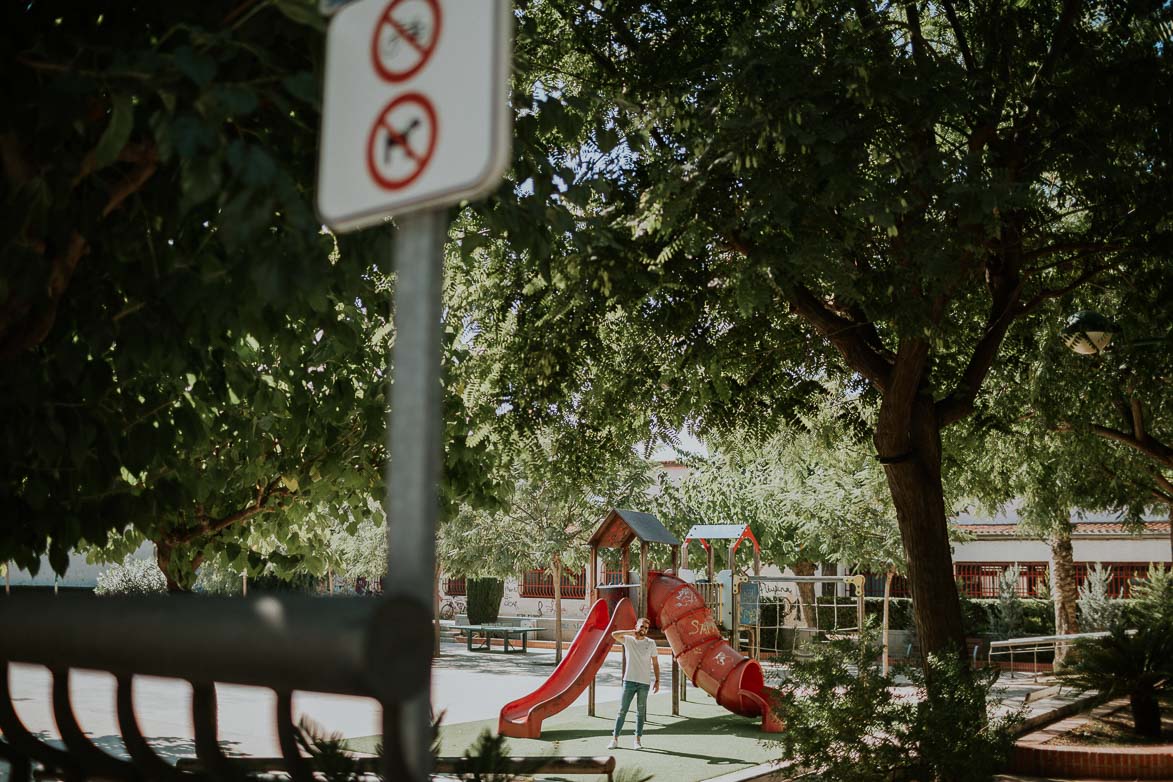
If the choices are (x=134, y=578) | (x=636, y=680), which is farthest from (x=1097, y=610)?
(x=134, y=578)

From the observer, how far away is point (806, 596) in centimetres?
3562

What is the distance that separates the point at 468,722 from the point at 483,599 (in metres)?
25.0

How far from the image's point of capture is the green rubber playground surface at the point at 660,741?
12992mm

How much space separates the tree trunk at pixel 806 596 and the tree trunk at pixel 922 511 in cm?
2300

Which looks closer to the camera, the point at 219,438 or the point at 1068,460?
the point at 219,438

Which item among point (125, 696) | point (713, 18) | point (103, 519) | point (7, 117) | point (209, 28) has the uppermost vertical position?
point (713, 18)

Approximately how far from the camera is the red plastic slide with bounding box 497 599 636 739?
604 inches

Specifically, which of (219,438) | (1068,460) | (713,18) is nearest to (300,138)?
(219,438)

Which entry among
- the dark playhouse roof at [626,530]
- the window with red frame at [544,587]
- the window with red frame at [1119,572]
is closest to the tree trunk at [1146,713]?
the dark playhouse roof at [626,530]

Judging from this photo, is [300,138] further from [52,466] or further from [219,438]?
[219,438]

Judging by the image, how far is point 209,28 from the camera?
9.91 feet

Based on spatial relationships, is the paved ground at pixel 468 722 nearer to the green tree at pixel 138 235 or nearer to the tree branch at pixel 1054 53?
the tree branch at pixel 1054 53

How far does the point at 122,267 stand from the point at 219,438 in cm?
408

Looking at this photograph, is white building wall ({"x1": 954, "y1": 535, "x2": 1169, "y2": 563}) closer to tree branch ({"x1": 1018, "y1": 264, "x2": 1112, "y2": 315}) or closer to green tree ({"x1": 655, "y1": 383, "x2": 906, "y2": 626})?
green tree ({"x1": 655, "y1": 383, "x2": 906, "y2": 626})
